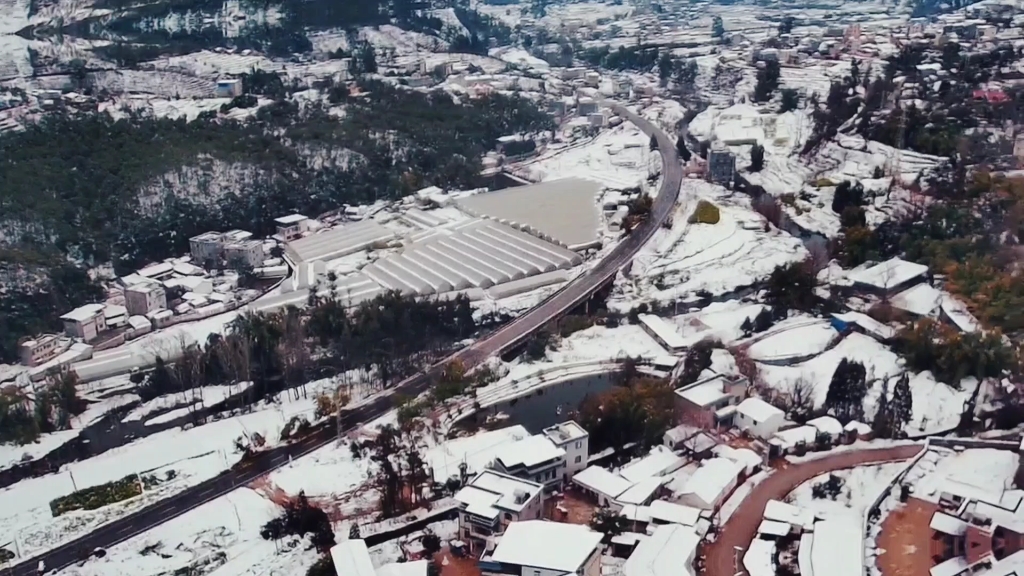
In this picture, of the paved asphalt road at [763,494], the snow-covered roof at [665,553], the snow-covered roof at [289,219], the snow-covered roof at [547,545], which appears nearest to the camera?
the snow-covered roof at [547,545]

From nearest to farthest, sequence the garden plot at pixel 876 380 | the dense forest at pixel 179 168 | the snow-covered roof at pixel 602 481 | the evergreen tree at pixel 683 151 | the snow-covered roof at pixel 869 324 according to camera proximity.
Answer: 1. the snow-covered roof at pixel 602 481
2. the garden plot at pixel 876 380
3. the snow-covered roof at pixel 869 324
4. the dense forest at pixel 179 168
5. the evergreen tree at pixel 683 151

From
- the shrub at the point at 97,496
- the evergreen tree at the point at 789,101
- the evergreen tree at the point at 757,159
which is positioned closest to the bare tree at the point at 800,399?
the shrub at the point at 97,496

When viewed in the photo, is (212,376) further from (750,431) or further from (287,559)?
(750,431)

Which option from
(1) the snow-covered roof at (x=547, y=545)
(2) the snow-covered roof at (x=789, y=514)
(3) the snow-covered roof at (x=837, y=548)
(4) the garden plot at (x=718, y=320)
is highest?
(1) the snow-covered roof at (x=547, y=545)

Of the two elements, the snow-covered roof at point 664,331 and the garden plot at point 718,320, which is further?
the garden plot at point 718,320

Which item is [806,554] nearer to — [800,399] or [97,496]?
[800,399]

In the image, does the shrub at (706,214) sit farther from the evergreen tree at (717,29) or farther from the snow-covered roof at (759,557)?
the evergreen tree at (717,29)

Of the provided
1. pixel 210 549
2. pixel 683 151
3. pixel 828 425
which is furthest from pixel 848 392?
pixel 683 151
